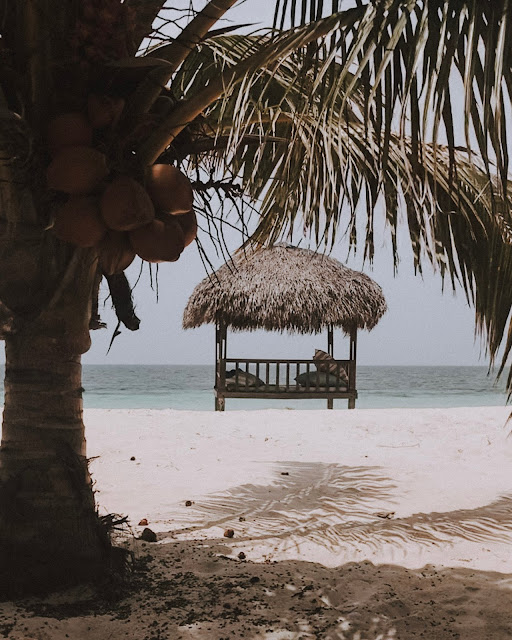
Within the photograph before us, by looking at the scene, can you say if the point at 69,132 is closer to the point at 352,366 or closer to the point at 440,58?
the point at 440,58

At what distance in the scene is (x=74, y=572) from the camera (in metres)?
2.37

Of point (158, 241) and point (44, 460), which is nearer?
point (158, 241)

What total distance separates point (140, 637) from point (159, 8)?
206 centimetres

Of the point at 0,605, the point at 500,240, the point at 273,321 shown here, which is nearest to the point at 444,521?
the point at 500,240

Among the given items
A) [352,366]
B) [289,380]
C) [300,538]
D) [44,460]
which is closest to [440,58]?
[44,460]

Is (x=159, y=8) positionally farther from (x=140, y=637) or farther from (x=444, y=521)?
(x=444, y=521)

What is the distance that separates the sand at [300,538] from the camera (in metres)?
2.23

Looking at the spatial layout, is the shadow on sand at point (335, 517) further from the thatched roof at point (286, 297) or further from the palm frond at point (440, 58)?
the thatched roof at point (286, 297)

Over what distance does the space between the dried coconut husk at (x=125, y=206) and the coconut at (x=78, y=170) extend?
68mm

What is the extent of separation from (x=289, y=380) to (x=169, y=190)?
9.85 m

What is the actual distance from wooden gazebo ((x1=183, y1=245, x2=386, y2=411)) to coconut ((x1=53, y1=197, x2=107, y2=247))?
9.84 metres

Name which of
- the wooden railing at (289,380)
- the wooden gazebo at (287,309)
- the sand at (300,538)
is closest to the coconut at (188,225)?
the sand at (300,538)

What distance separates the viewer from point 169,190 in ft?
6.08

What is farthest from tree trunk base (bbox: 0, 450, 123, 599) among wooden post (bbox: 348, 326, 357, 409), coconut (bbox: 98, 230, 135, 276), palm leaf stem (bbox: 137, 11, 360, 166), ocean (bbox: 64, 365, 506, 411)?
ocean (bbox: 64, 365, 506, 411)
